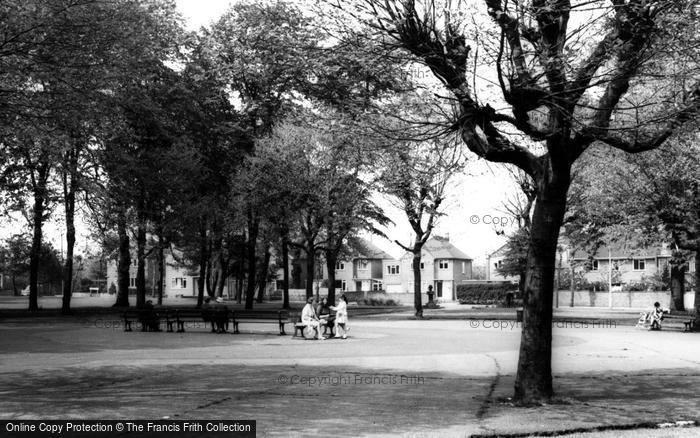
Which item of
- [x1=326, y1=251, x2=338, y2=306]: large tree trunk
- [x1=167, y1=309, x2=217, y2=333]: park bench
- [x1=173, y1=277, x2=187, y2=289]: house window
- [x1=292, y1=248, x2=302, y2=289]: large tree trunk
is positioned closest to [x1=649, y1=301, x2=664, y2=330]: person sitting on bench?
[x1=167, y1=309, x2=217, y2=333]: park bench

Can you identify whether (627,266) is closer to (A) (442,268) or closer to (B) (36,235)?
(A) (442,268)

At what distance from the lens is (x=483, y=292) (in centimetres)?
6906

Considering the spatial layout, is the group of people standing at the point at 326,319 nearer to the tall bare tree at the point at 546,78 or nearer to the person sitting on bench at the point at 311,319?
the person sitting on bench at the point at 311,319

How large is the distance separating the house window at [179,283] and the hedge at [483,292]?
55880 millimetres

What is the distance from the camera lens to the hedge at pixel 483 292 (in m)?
67.8

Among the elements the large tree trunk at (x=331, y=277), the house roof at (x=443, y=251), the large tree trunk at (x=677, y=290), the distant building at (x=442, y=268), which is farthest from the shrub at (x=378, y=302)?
the house roof at (x=443, y=251)

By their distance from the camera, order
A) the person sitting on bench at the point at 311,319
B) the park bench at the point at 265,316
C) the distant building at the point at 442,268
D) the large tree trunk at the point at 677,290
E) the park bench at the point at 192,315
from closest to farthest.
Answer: the person sitting on bench at the point at 311,319
the park bench at the point at 265,316
the park bench at the point at 192,315
the large tree trunk at the point at 677,290
the distant building at the point at 442,268

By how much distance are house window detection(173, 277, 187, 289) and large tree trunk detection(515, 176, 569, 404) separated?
10595 cm

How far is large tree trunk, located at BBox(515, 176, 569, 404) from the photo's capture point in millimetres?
11133

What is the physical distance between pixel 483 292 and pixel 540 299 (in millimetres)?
58807

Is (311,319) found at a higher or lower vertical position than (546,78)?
lower

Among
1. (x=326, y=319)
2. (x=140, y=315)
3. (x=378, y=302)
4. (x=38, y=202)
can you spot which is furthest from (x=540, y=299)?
Result: (x=378, y=302)

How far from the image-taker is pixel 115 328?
94.0ft

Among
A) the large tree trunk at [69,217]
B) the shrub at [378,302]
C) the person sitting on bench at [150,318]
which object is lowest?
the shrub at [378,302]
